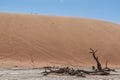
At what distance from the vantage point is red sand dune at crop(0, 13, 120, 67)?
3131 centimetres

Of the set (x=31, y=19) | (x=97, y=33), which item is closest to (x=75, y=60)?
(x=97, y=33)

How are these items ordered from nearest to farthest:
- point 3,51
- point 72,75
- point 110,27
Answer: point 72,75
point 3,51
point 110,27

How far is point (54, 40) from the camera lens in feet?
122

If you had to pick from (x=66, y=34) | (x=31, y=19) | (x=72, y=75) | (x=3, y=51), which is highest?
(x=31, y=19)

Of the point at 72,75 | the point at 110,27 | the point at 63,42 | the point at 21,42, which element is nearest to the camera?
the point at 72,75

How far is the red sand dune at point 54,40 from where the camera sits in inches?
1233

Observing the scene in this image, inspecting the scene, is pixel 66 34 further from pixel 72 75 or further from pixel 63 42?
pixel 72 75

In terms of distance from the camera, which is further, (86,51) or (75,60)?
(86,51)

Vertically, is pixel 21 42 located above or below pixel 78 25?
below

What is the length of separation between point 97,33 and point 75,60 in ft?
35.5

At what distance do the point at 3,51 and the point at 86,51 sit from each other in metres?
8.23

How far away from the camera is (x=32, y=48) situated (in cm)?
3334

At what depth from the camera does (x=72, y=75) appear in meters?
20.5

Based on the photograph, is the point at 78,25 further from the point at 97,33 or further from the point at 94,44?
the point at 94,44
